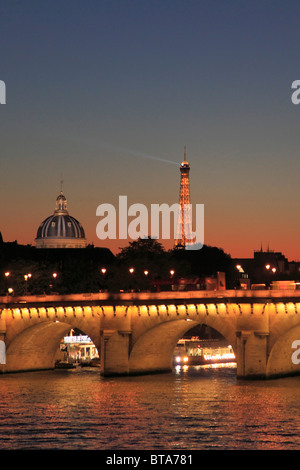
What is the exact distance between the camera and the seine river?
71875mm

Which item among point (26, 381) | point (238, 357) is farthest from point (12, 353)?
point (238, 357)

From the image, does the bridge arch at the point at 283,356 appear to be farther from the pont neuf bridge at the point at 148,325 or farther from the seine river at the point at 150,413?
the seine river at the point at 150,413

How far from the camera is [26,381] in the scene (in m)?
112

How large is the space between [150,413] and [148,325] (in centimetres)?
2974

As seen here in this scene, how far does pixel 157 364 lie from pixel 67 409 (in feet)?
101

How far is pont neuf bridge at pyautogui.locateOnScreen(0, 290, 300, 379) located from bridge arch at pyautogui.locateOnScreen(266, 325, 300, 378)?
8cm

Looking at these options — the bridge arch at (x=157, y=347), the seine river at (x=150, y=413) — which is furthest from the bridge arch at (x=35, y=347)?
the seine river at (x=150, y=413)

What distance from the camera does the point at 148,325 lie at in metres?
113

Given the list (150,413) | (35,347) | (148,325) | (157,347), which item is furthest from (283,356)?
(35,347)

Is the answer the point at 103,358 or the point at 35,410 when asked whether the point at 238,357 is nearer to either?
the point at 103,358

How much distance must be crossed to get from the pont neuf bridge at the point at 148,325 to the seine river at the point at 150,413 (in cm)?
254

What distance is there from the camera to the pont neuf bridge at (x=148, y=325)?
10506cm

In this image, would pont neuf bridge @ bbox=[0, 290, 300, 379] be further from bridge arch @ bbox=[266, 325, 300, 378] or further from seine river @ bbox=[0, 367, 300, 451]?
seine river @ bbox=[0, 367, 300, 451]
